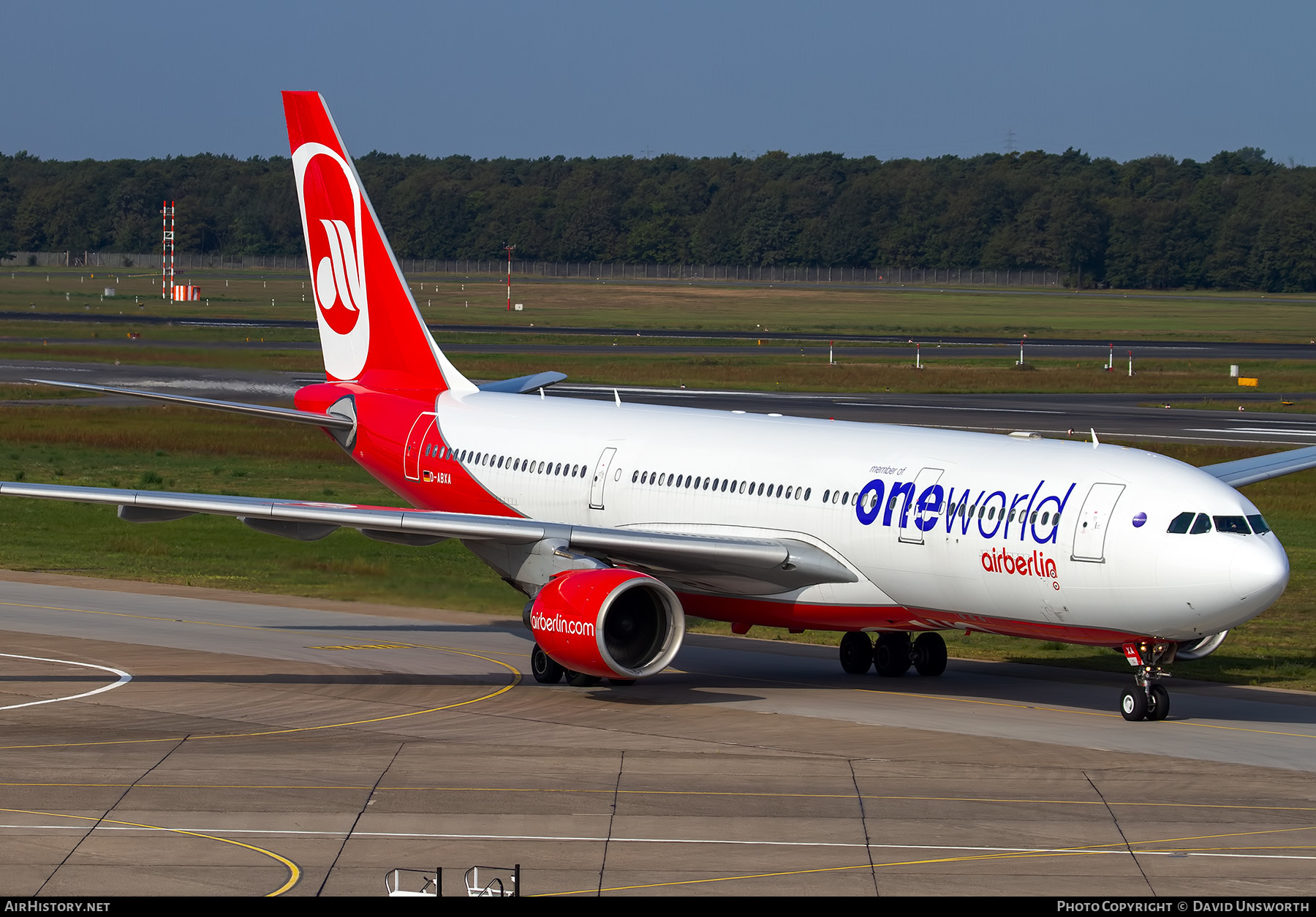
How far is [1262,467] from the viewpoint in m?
30.5

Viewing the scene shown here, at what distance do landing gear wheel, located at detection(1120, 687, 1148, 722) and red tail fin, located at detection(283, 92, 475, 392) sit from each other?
15.4 meters

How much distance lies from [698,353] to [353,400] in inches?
2946

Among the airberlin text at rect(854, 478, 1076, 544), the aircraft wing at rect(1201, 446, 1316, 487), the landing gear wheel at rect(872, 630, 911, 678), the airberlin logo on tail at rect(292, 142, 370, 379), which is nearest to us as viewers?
the airberlin text at rect(854, 478, 1076, 544)

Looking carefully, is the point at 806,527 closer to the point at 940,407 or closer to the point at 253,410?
the point at 253,410

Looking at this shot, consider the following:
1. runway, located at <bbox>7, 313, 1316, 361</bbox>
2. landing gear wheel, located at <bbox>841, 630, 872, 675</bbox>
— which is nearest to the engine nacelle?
landing gear wheel, located at <bbox>841, 630, 872, 675</bbox>

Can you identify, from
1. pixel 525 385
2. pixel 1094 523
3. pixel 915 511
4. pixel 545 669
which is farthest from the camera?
pixel 525 385

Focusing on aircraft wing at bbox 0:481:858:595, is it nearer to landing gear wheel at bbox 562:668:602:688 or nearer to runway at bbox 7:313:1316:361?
landing gear wheel at bbox 562:668:602:688

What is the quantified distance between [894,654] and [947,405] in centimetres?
4913

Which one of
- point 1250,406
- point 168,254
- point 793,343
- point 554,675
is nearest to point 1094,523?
point 554,675

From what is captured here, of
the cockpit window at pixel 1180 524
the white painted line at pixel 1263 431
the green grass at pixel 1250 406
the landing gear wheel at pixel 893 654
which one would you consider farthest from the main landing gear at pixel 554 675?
the green grass at pixel 1250 406

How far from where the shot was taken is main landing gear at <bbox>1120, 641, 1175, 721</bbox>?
24281 mm

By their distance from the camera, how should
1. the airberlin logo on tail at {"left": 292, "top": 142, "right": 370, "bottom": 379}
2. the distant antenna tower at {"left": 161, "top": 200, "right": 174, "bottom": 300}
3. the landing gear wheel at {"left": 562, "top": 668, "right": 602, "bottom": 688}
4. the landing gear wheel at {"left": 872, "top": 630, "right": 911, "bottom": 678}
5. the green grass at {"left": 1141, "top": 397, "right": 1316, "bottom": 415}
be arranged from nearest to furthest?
the landing gear wheel at {"left": 562, "top": 668, "right": 602, "bottom": 688}
the landing gear wheel at {"left": 872, "top": 630, "right": 911, "bottom": 678}
the airberlin logo on tail at {"left": 292, "top": 142, "right": 370, "bottom": 379}
the green grass at {"left": 1141, "top": 397, "right": 1316, "bottom": 415}
the distant antenna tower at {"left": 161, "top": 200, "right": 174, "bottom": 300}

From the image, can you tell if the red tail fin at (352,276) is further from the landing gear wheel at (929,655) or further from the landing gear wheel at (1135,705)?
the landing gear wheel at (1135,705)

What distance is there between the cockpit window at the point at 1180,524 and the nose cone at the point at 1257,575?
71 cm
